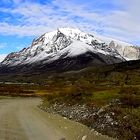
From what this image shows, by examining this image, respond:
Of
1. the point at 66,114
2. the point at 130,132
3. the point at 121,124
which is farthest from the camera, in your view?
the point at 66,114

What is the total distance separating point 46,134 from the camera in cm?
2942

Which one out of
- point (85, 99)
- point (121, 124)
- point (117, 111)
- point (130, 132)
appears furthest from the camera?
point (85, 99)

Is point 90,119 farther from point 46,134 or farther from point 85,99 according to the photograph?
point 85,99

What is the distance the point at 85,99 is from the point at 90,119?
19975 mm

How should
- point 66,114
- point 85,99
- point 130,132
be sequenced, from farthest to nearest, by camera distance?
1. point 85,99
2. point 66,114
3. point 130,132

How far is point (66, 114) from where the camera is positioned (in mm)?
49094

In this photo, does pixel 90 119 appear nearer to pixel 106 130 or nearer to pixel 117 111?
pixel 117 111

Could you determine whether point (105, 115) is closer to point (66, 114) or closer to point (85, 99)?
point (66, 114)

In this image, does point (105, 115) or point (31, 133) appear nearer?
point (31, 133)

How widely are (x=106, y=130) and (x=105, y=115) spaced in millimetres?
4443

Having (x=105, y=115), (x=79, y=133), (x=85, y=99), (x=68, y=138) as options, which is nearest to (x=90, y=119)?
(x=105, y=115)

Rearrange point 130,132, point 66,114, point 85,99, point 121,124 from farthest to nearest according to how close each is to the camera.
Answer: point 85,99
point 66,114
point 121,124
point 130,132

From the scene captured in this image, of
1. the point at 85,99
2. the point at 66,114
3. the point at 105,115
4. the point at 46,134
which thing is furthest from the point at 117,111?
the point at 85,99

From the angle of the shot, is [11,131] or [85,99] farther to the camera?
[85,99]
